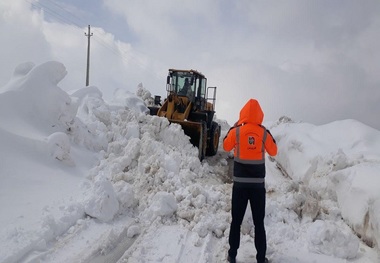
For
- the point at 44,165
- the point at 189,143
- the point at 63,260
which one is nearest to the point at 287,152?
the point at 189,143

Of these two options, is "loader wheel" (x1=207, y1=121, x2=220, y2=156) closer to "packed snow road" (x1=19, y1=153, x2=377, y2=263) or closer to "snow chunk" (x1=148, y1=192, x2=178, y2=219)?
"packed snow road" (x1=19, y1=153, x2=377, y2=263)

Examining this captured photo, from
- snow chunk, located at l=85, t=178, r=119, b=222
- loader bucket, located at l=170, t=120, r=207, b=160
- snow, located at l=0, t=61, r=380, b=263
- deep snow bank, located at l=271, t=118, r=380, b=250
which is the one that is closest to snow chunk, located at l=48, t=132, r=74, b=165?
snow, located at l=0, t=61, r=380, b=263

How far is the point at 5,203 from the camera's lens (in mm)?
4227

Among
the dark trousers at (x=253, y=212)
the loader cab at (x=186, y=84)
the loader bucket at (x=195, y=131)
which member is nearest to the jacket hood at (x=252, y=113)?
the dark trousers at (x=253, y=212)

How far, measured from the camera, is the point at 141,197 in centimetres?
524

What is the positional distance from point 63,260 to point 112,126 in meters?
5.91

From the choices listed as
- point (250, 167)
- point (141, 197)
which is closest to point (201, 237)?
point (250, 167)

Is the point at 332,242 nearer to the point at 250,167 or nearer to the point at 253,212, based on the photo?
the point at 253,212

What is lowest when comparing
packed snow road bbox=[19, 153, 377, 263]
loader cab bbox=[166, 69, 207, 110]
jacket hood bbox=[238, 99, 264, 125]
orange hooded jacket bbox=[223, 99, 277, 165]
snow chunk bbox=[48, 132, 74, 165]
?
packed snow road bbox=[19, 153, 377, 263]

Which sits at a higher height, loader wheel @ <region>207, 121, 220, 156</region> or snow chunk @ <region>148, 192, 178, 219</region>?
loader wheel @ <region>207, 121, 220, 156</region>

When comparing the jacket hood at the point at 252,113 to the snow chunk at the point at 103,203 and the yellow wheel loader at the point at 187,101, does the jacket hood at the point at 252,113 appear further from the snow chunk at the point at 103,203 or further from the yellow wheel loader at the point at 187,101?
the yellow wheel loader at the point at 187,101

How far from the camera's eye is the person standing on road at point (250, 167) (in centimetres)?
347

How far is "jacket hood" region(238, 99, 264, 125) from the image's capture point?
3.51 meters

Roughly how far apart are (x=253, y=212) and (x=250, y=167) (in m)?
0.52
